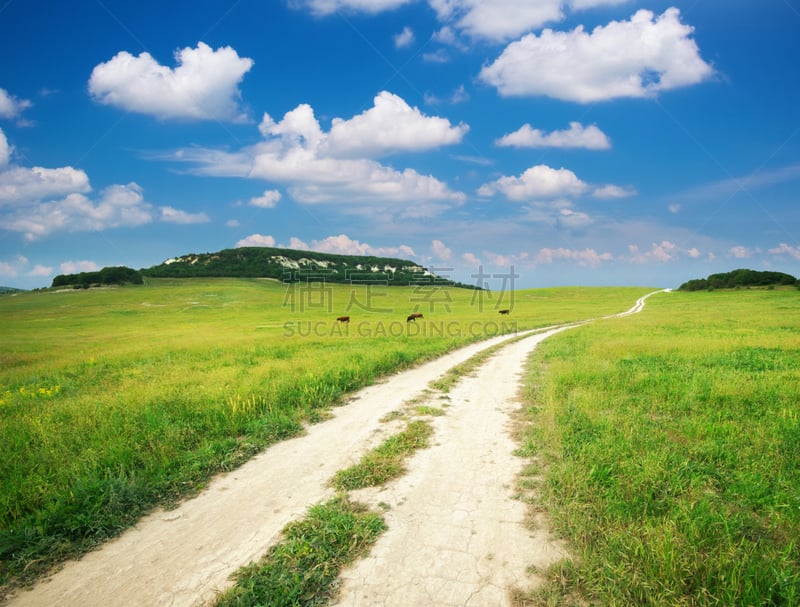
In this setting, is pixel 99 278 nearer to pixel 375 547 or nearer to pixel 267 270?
pixel 267 270

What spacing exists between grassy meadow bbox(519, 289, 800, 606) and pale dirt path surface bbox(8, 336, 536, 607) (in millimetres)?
3314

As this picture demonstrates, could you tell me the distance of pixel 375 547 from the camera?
477 cm

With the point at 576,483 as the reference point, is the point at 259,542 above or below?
below

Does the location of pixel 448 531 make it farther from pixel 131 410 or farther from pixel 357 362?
pixel 357 362

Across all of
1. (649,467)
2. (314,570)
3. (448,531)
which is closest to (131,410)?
(314,570)

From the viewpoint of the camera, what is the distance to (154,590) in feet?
13.7

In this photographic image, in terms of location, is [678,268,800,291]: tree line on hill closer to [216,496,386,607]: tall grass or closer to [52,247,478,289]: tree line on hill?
[52,247,478,289]: tree line on hill

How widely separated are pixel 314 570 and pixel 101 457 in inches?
204

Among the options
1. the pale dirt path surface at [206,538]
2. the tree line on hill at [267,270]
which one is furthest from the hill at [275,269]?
the pale dirt path surface at [206,538]

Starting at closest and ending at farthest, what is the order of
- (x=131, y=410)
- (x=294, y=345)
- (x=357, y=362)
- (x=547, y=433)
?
(x=547, y=433)
(x=131, y=410)
(x=357, y=362)
(x=294, y=345)

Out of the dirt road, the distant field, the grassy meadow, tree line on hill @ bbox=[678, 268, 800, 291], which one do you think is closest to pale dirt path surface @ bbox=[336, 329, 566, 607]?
the dirt road

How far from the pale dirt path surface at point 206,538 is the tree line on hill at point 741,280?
124278mm

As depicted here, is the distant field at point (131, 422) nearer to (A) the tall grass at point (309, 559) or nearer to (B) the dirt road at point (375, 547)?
(B) the dirt road at point (375, 547)

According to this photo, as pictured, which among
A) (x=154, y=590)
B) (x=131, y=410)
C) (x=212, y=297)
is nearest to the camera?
(x=154, y=590)
